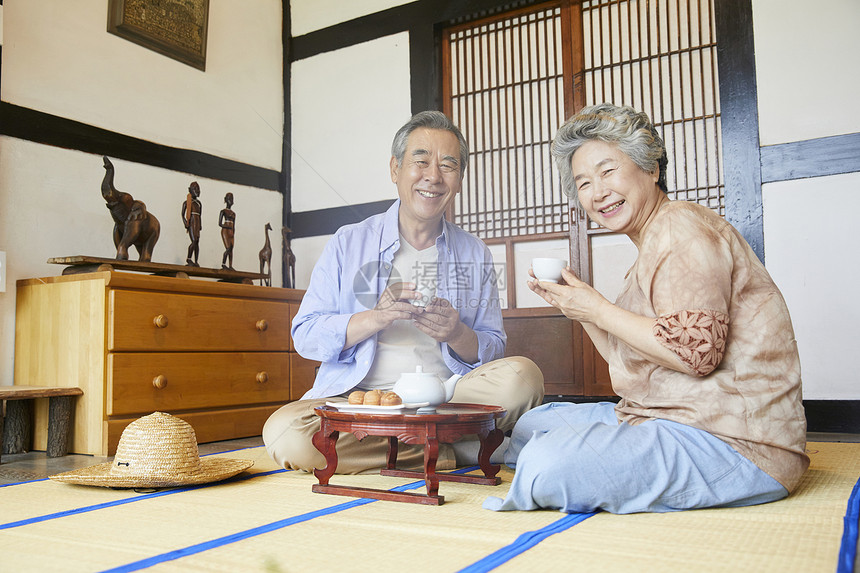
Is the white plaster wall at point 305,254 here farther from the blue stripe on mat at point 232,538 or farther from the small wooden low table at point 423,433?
the blue stripe on mat at point 232,538

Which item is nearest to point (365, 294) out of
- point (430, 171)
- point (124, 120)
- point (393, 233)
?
point (393, 233)

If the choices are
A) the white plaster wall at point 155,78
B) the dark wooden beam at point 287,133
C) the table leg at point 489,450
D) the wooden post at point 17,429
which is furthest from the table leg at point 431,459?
the dark wooden beam at point 287,133

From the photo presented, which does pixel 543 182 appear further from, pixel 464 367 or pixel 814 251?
pixel 464 367

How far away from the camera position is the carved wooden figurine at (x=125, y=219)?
3330 mm

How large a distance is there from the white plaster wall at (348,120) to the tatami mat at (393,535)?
3.13 metres

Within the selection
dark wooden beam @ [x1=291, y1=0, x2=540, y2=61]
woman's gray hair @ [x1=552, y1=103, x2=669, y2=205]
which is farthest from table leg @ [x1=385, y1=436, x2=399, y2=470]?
dark wooden beam @ [x1=291, y1=0, x2=540, y2=61]

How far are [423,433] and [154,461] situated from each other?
80cm

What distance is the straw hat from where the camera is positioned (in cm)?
194

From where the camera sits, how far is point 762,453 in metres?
1.54

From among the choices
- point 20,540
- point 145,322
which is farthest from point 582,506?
point 145,322

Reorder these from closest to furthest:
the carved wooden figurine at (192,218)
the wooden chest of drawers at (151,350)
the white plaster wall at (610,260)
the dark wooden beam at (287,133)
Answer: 1. the wooden chest of drawers at (151,350)
2. the carved wooden figurine at (192,218)
3. the white plaster wall at (610,260)
4. the dark wooden beam at (287,133)

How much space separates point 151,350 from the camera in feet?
10.2

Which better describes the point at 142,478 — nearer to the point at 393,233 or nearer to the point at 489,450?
the point at 489,450

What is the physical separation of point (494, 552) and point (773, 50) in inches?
130
